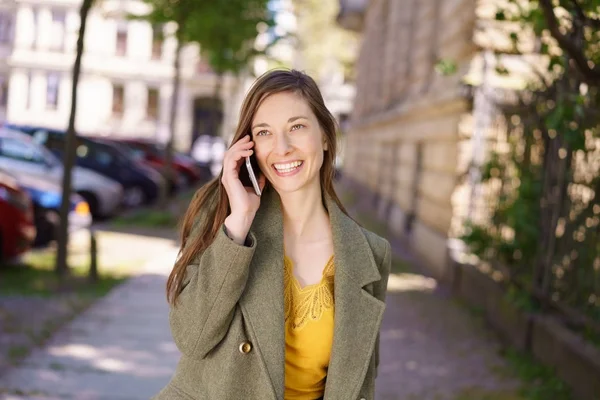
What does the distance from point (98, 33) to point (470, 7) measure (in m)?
45.3

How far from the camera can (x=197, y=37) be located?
72.1 feet

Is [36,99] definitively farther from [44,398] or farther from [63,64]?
[44,398]

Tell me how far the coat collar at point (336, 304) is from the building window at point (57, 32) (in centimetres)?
5390

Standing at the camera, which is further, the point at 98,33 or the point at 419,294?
the point at 98,33

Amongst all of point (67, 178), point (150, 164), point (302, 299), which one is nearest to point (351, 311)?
point (302, 299)

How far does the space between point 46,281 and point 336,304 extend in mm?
7974

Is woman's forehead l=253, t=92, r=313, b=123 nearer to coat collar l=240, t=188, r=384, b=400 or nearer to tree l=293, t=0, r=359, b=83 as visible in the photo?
coat collar l=240, t=188, r=384, b=400

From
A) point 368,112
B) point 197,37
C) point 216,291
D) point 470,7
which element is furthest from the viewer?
point 368,112

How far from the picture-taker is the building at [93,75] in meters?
53.5

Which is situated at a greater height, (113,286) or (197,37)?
(197,37)

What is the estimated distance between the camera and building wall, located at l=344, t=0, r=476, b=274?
1248cm

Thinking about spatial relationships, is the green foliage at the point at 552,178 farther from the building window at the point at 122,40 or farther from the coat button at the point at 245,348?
the building window at the point at 122,40

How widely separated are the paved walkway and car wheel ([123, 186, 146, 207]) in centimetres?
1041

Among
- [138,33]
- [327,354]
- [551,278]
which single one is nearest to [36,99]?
[138,33]
